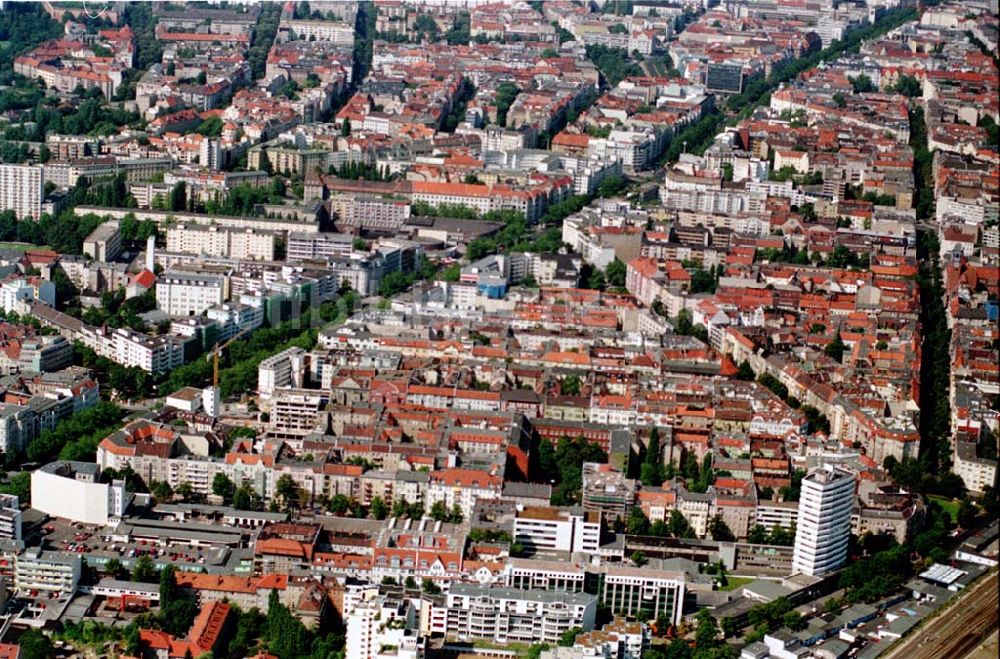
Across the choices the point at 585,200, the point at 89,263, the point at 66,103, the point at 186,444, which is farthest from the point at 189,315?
the point at 66,103

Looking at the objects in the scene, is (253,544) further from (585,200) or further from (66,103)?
(66,103)

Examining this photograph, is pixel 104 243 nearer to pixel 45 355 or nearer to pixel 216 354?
pixel 45 355

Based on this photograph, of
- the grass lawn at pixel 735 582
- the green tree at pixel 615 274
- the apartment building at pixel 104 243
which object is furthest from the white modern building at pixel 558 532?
the apartment building at pixel 104 243

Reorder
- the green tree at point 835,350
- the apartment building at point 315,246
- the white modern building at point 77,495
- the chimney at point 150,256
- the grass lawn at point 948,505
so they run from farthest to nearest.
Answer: the apartment building at point 315,246, the chimney at point 150,256, the green tree at point 835,350, the grass lawn at point 948,505, the white modern building at point 77,495

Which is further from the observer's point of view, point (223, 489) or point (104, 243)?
point (104, 243)

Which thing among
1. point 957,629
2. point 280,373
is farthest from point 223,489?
point 957,629

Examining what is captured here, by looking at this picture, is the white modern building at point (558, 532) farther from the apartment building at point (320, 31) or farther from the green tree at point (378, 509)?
the apartment building at point (320, 31)

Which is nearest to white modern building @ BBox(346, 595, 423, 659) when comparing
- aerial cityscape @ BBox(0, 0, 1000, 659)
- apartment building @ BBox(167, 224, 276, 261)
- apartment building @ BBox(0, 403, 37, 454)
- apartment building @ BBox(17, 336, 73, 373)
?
aerial cityscape @ BBox(0, 0, 1000, 659)
